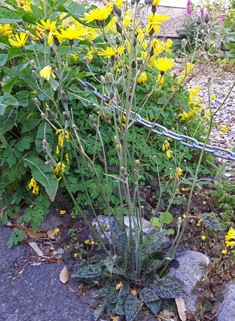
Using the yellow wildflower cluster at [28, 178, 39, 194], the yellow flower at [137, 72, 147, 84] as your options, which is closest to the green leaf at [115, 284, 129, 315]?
the yellow wildflower cluster at [28, 178, 39, 194]

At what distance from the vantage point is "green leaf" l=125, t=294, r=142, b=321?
1370mm

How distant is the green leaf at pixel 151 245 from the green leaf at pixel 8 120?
48.6 inches

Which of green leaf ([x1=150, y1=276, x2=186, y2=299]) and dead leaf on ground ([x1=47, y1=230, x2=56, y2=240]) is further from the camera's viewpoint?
dead leaf on ground ([x1=47, y1=230, x2=56, y2=240])

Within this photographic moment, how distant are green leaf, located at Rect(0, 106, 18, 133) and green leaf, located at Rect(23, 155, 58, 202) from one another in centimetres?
27

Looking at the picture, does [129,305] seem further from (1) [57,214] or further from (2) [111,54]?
(2) [111,54]

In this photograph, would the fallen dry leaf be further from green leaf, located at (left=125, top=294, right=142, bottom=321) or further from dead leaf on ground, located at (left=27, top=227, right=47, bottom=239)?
dead leaf on ground, located at (left=27, top=227, right=47, bottom=239)

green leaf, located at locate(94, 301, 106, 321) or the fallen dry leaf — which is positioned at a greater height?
green leaf, located at locate(94, 301, 106, 321)

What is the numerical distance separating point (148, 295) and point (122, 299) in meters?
0.15

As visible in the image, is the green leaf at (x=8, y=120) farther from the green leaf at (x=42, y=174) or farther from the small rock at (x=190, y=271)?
the small rock at (x=190, y=271)

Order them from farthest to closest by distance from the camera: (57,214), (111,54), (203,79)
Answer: (203,79)
(57,214)
(111,54)

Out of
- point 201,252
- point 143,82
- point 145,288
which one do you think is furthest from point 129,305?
point 143,82

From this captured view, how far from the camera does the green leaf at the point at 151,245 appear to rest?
5.13 feet

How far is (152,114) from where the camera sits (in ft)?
7.69

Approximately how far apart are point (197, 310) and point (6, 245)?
1443 mm
